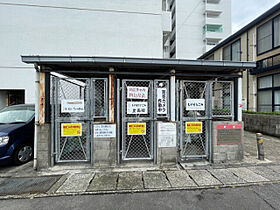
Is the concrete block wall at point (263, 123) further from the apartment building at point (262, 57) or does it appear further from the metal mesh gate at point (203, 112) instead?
the metal mesh gate at point (203, 112)

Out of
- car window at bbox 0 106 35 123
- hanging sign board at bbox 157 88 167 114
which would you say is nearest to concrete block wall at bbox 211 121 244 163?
hanging sign board at bbox 157 88 167 114

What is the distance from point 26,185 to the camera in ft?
9.56

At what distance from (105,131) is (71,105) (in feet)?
3.85

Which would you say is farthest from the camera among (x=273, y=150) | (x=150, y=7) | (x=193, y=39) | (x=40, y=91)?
(x=193, y=39)

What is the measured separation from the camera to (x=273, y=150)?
193 inches

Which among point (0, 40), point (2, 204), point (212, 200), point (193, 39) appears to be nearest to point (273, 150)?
point (212, 200)

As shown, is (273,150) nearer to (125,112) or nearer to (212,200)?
(212,200)

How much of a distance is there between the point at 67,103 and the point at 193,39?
24929 mm

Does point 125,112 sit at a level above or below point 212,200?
above

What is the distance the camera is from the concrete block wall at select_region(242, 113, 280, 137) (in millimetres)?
6703

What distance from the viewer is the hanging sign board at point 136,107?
363cm

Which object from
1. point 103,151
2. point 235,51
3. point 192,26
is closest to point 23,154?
point 103,151

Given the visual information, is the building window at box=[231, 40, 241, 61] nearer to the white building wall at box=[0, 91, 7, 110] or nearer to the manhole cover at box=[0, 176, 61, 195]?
the manhole cover at box=[0, 176, 61, 195]

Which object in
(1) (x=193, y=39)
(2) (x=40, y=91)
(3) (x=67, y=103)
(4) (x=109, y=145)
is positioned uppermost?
(1) (x=193, y=39)
